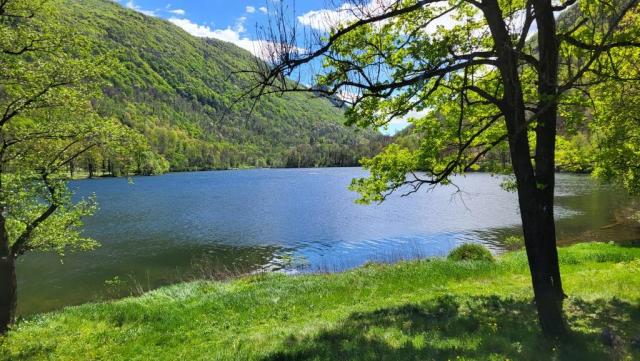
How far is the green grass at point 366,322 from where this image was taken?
8320 millimetres

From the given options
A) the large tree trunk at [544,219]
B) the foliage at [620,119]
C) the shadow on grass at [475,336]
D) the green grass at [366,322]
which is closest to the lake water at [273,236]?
the foliage at [620,119]

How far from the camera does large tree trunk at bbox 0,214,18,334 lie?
42.6 ft

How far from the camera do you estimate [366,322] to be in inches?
441

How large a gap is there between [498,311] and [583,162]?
7.67m

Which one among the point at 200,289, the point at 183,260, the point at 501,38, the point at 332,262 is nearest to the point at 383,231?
the point at 332,262

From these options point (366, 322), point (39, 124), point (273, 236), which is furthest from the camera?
point (273, 236)

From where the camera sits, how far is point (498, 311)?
429 inches

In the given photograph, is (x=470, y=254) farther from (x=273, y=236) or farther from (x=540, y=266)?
(x=273, y=236)

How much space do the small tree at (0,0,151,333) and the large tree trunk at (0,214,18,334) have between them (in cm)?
3

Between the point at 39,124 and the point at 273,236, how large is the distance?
3640 centimetres

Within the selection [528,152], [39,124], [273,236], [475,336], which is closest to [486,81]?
[528,152]

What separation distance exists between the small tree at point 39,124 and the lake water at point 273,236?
26.0 ft

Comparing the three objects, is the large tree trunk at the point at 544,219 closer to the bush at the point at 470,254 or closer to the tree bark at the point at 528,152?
the tree bark at the point at 528,152

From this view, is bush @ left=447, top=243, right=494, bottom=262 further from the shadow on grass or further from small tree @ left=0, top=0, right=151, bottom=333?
small tree @ left=0, top=0, right=151, bottom=333
